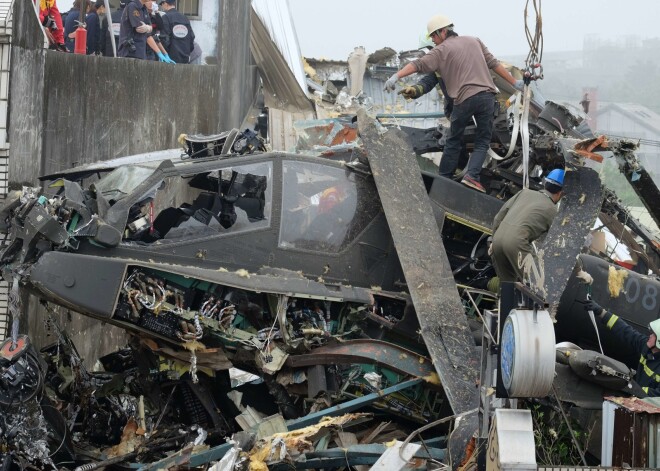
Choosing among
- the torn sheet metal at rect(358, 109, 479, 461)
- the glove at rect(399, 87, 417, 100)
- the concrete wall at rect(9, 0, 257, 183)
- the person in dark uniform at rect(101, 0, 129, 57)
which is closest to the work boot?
the torn sheet metal at rect(358, 109, 479, 461)

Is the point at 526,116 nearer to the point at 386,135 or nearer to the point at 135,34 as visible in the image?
the point at 386,135

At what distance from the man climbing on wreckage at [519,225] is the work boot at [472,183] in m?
0.72

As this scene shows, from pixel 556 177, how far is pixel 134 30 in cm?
660

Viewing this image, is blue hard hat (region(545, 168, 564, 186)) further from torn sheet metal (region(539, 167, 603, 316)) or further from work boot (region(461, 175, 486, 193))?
work boot (region(461, 175, 486, 193))

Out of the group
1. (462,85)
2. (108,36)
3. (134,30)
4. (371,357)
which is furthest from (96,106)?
(371,357)

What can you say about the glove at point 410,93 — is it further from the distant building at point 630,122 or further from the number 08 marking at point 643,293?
the distant building at point 630,122

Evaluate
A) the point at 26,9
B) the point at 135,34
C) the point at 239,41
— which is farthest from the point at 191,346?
the point at 239,41

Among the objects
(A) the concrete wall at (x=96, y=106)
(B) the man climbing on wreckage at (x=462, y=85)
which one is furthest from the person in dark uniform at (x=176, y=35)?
(B) the man climbing on wreckage at (x=462, y=85)

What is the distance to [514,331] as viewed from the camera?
6453 millimetres

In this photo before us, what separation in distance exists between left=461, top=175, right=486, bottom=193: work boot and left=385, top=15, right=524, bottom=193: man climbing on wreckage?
346mm


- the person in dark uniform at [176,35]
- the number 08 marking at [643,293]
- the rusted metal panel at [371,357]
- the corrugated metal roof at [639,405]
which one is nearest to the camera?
the corrugated metal roof at [639,405]

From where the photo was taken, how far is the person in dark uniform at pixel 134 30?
14242 mm

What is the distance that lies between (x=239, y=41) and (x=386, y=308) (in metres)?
7.87

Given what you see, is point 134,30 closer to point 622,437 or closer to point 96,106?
point 96,106
